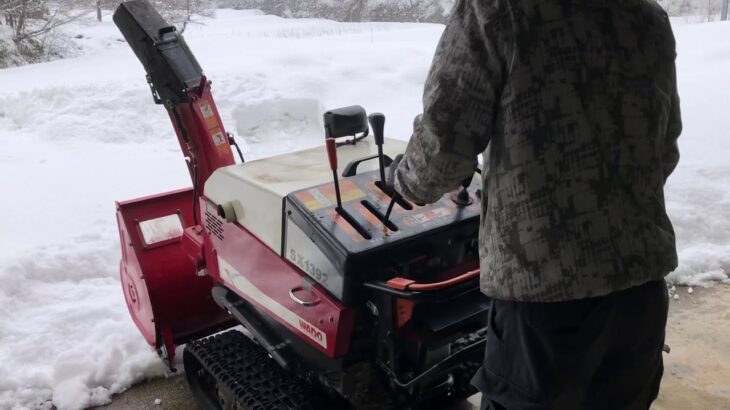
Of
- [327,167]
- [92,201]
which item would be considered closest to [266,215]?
[327,167]

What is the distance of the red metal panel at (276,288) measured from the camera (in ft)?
6.03

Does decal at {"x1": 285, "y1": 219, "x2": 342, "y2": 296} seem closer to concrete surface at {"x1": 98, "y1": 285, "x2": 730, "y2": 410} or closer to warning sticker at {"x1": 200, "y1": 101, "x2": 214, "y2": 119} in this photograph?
warning sticker at {"x1": 200, "y1": 101, "x2": 214, "y2": 119}

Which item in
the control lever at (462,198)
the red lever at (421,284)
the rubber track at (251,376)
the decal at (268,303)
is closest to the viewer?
the red lever at (421,284)

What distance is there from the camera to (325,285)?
1875 millimetres

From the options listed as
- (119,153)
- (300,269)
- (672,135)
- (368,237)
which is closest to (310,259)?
(300,269)

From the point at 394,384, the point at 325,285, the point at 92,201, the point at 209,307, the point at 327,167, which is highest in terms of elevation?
the point at 327,167

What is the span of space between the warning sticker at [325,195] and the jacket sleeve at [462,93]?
2.08 ft

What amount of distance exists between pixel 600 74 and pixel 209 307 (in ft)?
6.81

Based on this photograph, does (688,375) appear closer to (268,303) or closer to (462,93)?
(268,303)

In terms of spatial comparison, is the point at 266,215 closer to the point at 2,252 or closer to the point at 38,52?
the point at 2,252

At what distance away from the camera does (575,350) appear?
4.40ft

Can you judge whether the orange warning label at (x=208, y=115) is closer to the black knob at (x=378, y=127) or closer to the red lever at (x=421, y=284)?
the black knob at (x=378, y=127)

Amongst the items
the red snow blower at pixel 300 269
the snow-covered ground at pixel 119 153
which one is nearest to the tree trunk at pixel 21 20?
the snow-covered ground at pixel 119 153

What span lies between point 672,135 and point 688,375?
174 centimetres
